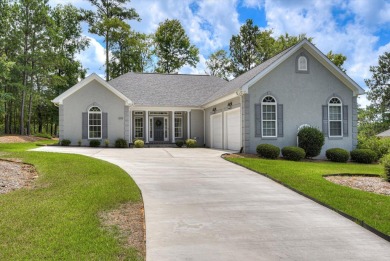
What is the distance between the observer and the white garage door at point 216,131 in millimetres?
21203

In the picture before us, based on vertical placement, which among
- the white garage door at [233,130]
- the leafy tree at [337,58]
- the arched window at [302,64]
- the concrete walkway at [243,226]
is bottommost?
the concrete walkway at [243,226]

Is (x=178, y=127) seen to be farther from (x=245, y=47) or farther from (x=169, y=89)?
(x=245, y=47)

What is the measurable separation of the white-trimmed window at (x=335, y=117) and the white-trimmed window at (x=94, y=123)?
14378 millimetres

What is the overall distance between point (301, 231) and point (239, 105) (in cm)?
1283

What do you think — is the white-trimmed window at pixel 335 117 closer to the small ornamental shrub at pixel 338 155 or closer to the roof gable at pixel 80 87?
the small ornamental shrub at pixel 338 155

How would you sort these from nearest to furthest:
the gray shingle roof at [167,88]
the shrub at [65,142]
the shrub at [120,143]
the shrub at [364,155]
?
the shrub at [364,155], the shrub at [65,142], the shrub at [120,143], the gray shingle roof at [167,88]

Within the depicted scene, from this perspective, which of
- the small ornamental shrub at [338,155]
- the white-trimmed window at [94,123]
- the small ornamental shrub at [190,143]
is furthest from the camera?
the small ornamental shrub at [190,143]

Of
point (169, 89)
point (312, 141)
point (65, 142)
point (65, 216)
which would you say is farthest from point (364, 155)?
point (65, 142)

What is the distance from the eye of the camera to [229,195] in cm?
741

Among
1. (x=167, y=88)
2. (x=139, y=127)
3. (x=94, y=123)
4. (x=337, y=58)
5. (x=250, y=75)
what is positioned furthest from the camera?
(x=337, y=58)

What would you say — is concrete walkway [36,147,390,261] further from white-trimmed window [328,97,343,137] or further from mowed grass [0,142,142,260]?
white-trimmed window [328,97,343,137]

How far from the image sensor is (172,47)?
42.3 meters

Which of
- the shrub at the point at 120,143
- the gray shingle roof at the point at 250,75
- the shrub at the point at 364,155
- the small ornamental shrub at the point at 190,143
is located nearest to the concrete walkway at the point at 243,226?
the gray shingle roof at the point at 250,75

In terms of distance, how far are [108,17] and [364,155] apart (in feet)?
106
